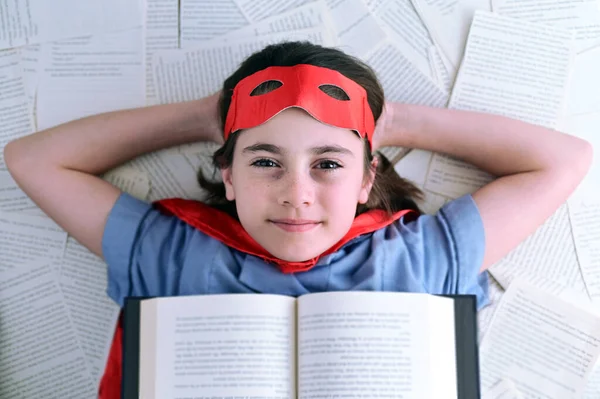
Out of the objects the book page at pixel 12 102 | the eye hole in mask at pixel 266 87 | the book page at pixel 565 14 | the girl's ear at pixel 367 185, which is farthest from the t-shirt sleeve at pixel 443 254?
the book page at pixel 12 102

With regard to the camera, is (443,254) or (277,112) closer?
(277,112)

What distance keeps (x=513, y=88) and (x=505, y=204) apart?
1.03ft

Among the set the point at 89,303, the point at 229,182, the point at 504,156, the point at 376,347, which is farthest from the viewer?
the point at 89,303

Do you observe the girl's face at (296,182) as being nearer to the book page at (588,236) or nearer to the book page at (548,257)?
the book page at (548,257)

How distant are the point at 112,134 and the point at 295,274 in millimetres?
494

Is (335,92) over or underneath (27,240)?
over

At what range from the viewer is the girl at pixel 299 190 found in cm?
98

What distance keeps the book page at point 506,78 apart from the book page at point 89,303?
2.53ft

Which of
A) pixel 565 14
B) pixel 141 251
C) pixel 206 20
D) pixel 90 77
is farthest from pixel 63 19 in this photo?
pixel 565 14

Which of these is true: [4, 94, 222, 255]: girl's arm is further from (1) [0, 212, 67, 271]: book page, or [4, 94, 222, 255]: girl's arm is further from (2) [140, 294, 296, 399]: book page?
(2) [140, 294, 296, 399]: book page

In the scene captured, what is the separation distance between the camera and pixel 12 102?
4.40 feet

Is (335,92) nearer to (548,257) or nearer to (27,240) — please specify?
(548,257)

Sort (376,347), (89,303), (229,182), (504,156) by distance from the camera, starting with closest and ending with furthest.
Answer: (376,347)
(229,182)
(504,156)
(89,303)

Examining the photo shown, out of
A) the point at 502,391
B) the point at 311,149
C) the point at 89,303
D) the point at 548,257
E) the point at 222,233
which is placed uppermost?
the point at 311,149
